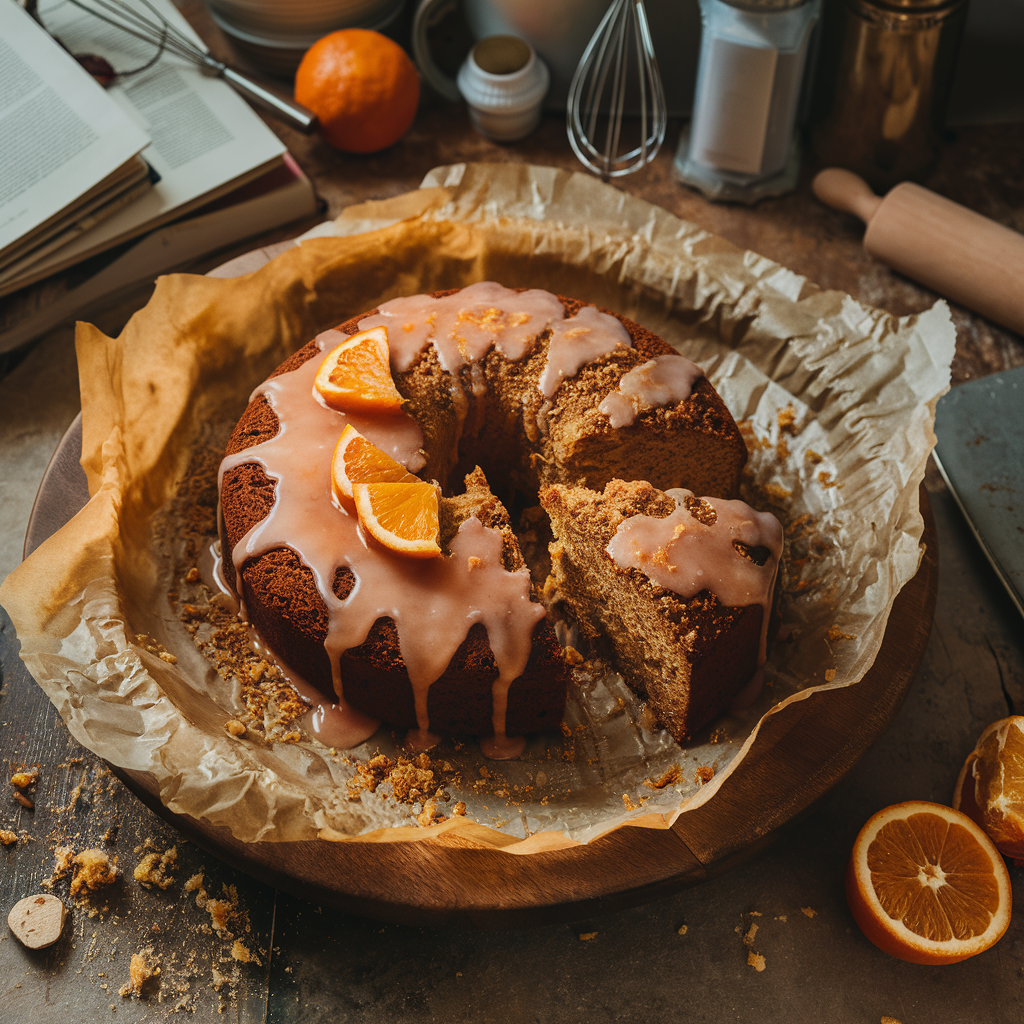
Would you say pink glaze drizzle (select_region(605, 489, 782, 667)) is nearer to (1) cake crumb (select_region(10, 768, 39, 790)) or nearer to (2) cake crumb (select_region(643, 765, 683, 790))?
(2) cake crumb (select_region(643, 765, 683, 790))

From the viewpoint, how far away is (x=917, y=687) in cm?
291

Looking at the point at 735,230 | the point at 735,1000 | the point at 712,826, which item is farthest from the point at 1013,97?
the point at 735,1000

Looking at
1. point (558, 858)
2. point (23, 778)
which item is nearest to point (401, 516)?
point (558, 858)

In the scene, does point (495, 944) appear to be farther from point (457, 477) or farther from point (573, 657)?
point (457, 477)

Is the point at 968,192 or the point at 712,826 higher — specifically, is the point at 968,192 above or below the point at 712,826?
above

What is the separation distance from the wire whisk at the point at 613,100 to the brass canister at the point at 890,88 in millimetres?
714

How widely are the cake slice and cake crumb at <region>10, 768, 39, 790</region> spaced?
162cm

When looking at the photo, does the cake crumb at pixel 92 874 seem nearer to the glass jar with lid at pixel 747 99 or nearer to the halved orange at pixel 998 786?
the halved orange at pixel 998 786

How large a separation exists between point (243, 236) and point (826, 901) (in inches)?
123

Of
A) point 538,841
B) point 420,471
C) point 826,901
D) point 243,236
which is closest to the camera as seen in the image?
point 538,841

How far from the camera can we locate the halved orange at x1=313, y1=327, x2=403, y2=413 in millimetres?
2896

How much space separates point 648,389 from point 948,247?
1420 mm

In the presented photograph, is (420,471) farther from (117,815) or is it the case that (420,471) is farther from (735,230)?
(735,230)

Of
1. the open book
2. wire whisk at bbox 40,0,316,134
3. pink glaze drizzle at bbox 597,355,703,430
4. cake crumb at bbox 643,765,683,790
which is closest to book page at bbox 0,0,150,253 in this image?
the open book
